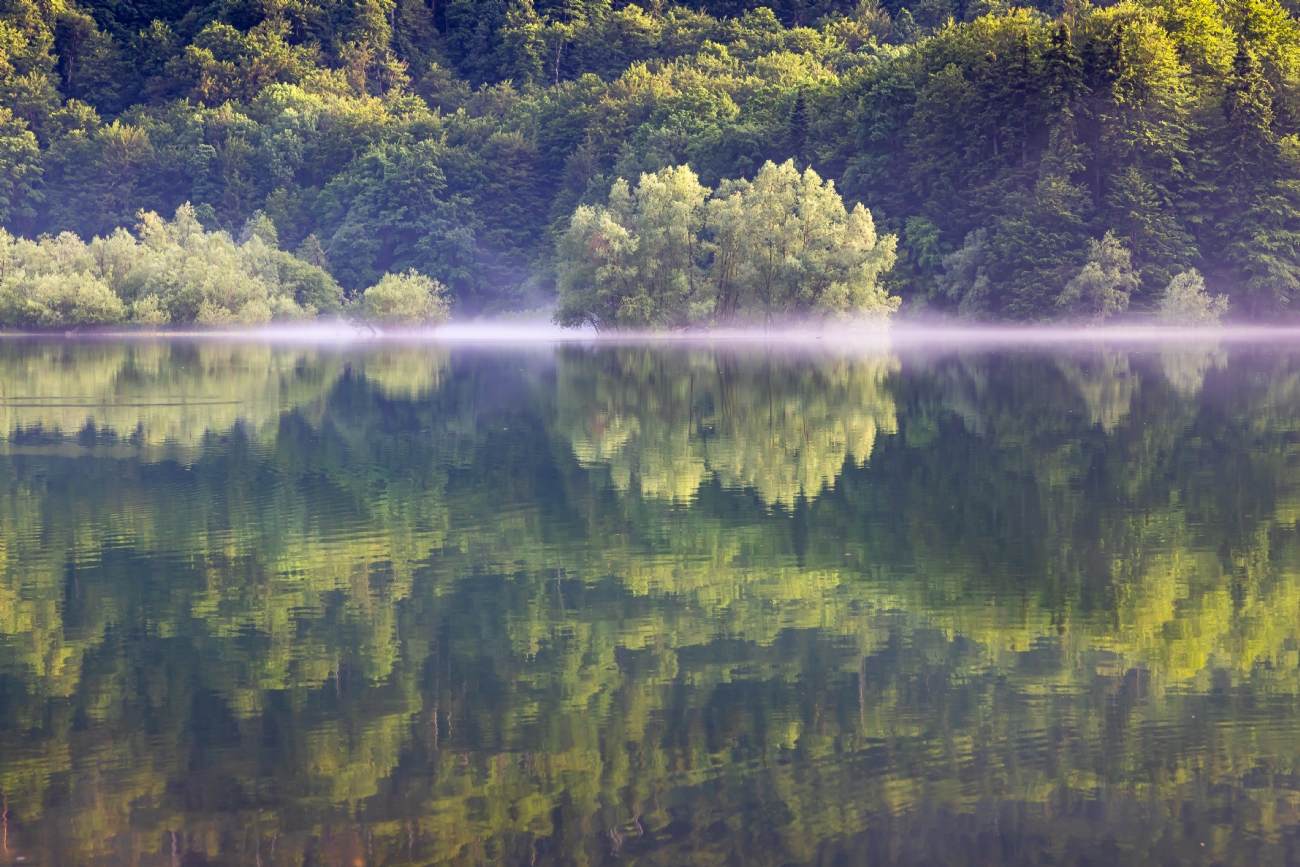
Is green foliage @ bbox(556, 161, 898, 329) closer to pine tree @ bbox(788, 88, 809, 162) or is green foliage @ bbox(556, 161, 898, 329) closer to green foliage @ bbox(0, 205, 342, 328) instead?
green foliage @ bbox(0, 205, 342, 328)

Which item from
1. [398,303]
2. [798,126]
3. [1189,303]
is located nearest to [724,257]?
[398,303]

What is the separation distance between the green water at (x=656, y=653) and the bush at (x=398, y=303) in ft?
228

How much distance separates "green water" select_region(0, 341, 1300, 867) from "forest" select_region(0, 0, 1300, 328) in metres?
56.8

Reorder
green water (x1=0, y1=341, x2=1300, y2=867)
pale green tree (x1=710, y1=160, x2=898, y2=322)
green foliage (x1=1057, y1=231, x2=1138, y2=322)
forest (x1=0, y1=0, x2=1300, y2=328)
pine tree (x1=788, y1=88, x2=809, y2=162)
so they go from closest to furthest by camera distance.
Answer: green water (x1=0, y1=341, x2=1300, y2=867)
pale green tree (x1=710, y1=160, x2=898, y2=322)
green foliage (x1=1057, y1=231, x2=1138, y2=322)
forest (x1=0, y1=0, x2=1300, y2=328)
pine tree (x1=788, y1=88, x2=809, y2=162)

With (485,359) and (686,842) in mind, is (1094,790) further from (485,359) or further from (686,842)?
(485,359)

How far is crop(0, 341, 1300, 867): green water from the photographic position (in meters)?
7.47

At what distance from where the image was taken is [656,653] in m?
10.5

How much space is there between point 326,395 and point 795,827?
1245 inches

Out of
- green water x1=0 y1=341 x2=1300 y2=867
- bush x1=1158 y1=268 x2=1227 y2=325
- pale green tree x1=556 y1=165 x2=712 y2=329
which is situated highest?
pale green tree x1=556 y1=165 x2=712 y2=329

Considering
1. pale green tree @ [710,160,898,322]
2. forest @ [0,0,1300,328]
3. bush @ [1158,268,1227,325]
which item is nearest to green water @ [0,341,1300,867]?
pale green tree @ [710,160,898,322]

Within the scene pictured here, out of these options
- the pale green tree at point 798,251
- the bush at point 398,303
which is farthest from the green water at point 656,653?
the bush at point 398,303

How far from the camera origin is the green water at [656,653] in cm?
747

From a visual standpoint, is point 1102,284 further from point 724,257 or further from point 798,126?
point 798,126

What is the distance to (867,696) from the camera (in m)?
9.40
